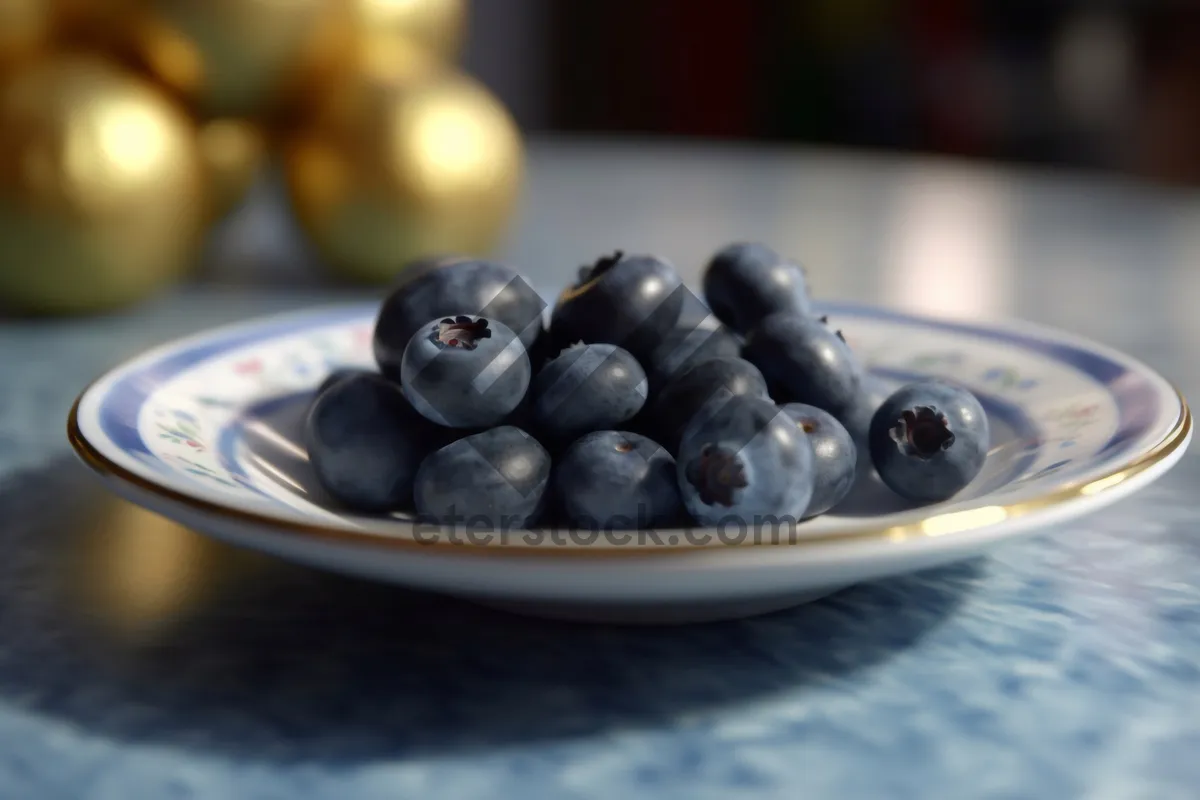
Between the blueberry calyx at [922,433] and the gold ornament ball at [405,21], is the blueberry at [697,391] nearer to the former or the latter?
the blueberry calyx at [922,433]

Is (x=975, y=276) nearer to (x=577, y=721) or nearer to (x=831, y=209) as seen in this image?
(x=831, y=209)

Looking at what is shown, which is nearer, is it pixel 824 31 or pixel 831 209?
pixel 831 209

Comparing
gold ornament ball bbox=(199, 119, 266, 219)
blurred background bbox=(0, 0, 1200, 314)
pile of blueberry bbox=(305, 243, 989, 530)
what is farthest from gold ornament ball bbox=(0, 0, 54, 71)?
pile of blueberry bbox=(305, 243, 989, 530)

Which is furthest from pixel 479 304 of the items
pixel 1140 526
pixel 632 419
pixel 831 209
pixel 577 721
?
pixel 831 209

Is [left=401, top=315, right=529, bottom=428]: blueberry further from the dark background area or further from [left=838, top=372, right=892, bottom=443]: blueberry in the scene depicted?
the dark background area

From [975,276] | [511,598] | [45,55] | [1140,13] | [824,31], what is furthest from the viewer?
[824,31]

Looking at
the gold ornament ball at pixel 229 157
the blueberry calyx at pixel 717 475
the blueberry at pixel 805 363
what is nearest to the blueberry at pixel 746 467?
the blueberry calyx at pixel 717 475
